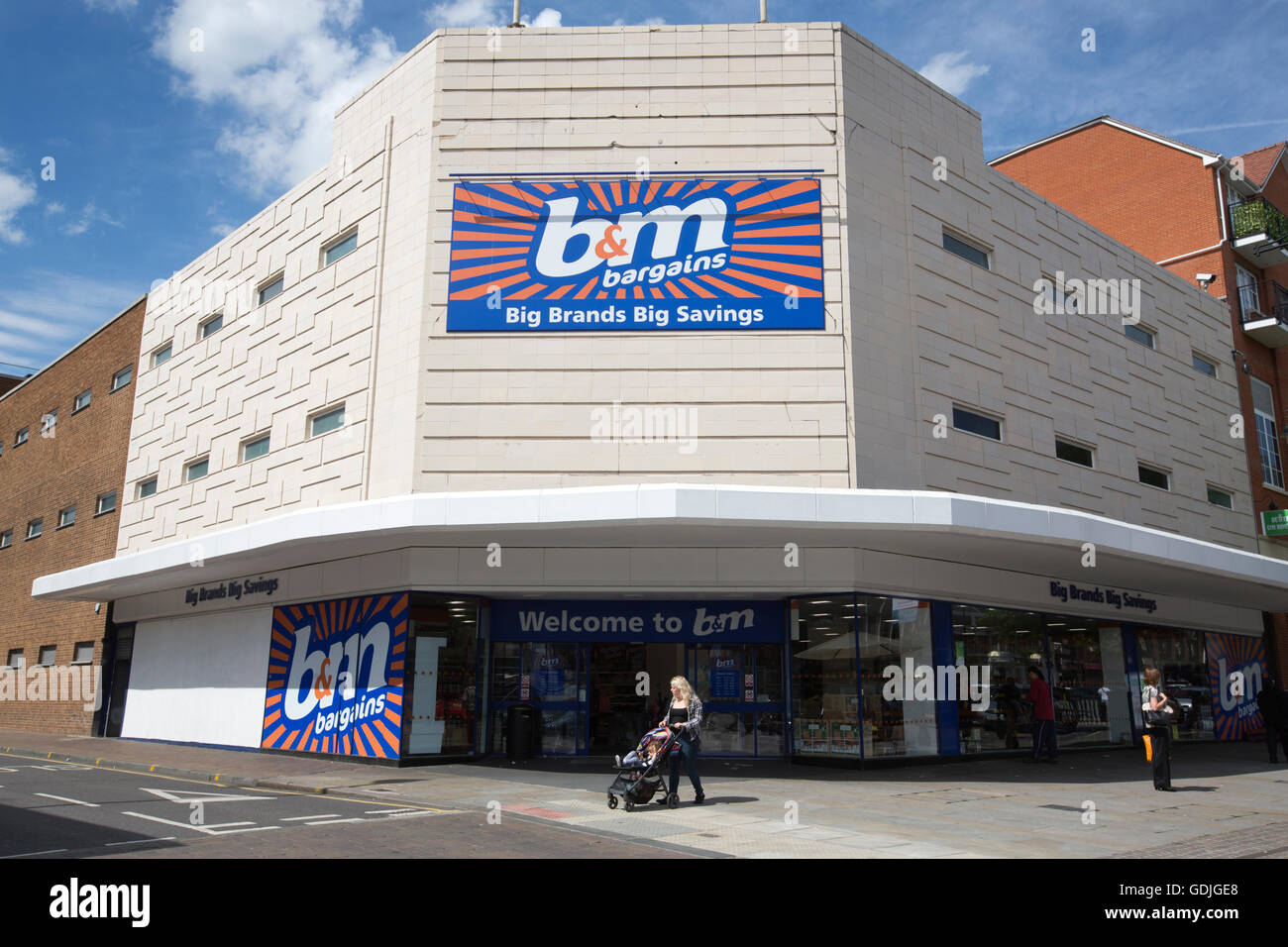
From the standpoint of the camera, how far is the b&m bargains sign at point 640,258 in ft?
56.0

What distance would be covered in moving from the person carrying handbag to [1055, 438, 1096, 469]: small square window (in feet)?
28.2

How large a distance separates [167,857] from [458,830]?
284 centimetres

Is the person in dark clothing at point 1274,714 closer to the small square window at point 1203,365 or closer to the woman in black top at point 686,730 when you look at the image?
the small square window at point 1203,365

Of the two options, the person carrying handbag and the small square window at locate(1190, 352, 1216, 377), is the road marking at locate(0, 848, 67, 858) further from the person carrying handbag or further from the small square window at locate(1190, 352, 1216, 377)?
the small square window at locate(1190, 352, 1216, 377)

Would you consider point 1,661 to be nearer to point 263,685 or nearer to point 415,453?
point 263,685

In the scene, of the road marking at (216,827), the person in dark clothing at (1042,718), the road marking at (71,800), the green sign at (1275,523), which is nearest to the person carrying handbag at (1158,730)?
the person in dark clothing at (1042,718)

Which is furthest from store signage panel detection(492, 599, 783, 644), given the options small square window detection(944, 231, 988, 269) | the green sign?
the green sign

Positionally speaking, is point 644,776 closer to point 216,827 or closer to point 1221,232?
point 216,827

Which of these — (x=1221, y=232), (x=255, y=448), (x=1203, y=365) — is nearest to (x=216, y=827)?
(x=255, y=448)

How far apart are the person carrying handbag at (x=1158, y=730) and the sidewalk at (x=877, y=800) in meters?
0.29

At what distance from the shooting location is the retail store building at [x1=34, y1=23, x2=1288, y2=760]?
16516 millimetres
